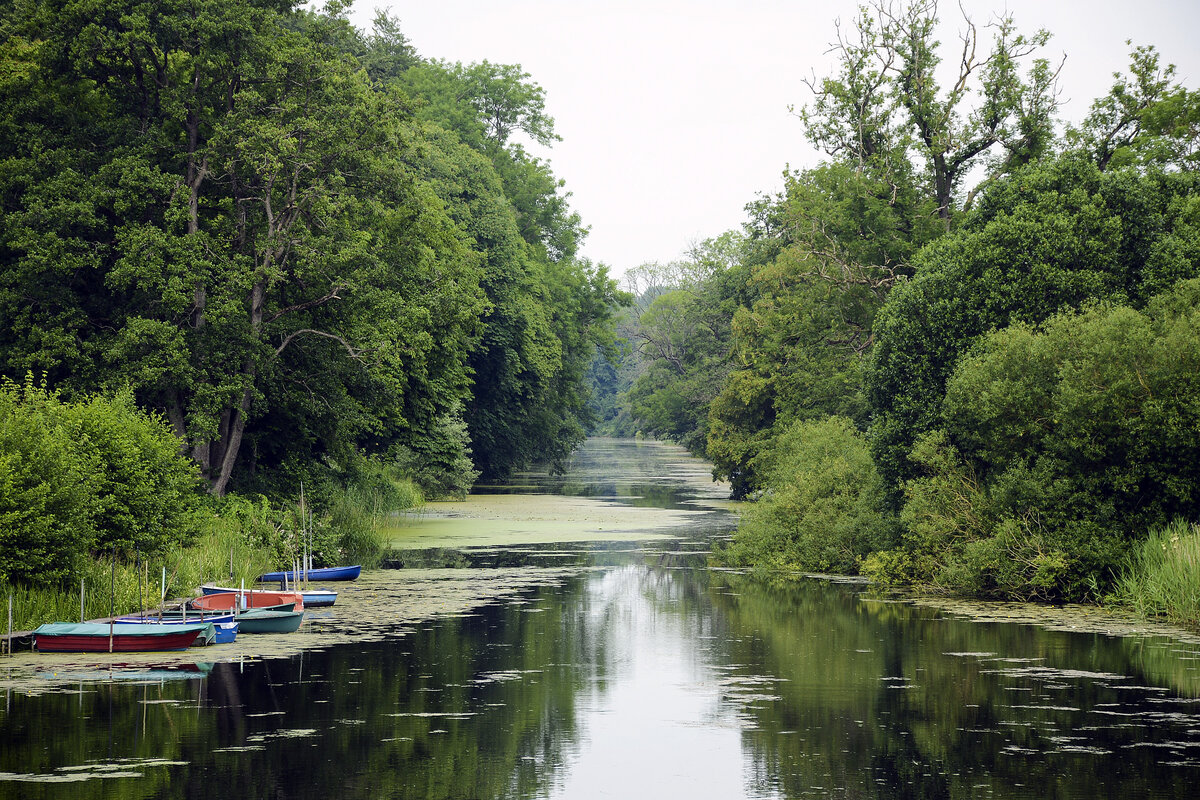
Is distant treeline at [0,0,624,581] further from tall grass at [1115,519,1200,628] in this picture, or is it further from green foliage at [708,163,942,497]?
tall grass at [1115,519,1200,628]

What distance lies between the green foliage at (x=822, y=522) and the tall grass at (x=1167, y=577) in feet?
21.3

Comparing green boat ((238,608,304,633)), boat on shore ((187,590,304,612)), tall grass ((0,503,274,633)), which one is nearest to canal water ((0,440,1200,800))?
boat on shore ((187,590,304,612))

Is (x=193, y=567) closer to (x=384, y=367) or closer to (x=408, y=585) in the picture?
(x=408, y=585)

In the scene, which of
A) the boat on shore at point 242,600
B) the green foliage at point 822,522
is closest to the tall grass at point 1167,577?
the green foliage at point 822,522

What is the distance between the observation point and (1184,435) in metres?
22.2

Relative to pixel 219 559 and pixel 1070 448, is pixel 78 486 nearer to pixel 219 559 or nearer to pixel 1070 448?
pixel 219 559

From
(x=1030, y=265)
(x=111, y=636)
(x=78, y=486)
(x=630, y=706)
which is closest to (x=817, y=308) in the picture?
(x=1030, y=265)

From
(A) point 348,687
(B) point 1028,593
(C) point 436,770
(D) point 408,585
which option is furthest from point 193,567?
(B) point 1028,593

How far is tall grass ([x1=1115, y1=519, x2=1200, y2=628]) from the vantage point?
21.2 meters

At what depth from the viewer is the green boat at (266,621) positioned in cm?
2052

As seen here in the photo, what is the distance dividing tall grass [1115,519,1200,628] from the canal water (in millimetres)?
1005

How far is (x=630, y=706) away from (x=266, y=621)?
7.94 metres

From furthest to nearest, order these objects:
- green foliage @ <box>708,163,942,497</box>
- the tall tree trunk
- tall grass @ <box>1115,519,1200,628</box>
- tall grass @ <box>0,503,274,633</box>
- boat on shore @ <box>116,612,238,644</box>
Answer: green foliage @ <box>708,163,942,497</box>
the tall tree trunk
tall grass @ <box>1115,519,1200,628</box>
tall grass @ <box>0,503,274,633</box>
boat on shore @ <box>116,612,238,644</box>

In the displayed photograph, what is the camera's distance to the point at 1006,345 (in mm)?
25281
